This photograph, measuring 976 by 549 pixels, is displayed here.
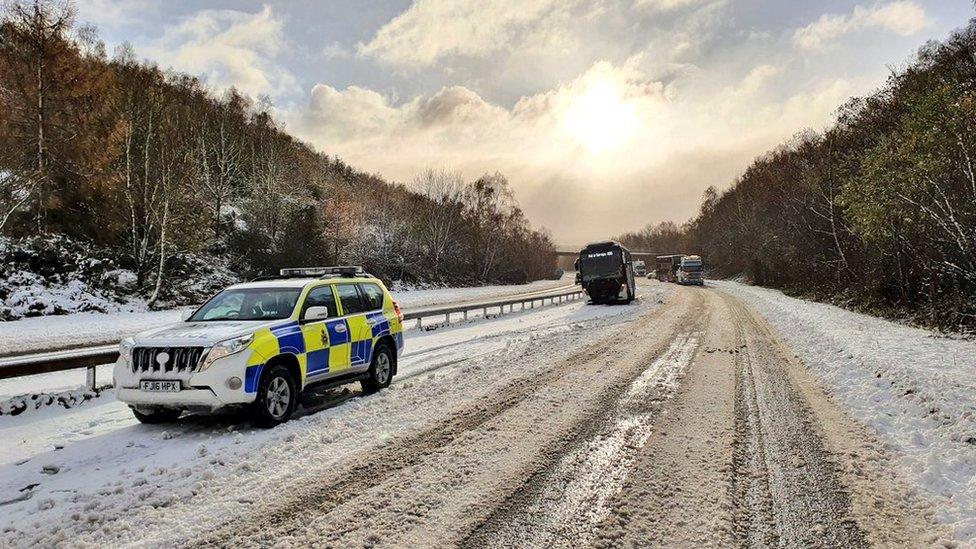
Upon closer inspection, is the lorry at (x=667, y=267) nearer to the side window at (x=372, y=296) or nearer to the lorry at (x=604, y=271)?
the lorry at (x=604, y=271)

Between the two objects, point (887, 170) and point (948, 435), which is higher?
point (887, 170)

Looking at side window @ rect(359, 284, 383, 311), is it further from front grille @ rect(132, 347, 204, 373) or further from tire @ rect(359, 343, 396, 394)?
front grille @ rect(132, 347, 204, 373)

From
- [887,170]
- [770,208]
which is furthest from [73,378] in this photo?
[770,208]

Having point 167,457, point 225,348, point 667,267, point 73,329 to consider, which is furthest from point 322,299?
point 667,267

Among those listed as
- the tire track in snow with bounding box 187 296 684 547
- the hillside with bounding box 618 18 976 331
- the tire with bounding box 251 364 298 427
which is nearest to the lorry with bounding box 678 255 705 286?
the hillside with bounding box 618 18 976 331

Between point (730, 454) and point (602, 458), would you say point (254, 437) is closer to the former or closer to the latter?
point (602, 458)

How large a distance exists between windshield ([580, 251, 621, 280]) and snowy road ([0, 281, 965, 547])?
67.1ft

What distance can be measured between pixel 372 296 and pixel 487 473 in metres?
5.02

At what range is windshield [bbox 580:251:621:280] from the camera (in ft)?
97.1

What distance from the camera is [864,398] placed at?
8.02 metres

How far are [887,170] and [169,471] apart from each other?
67.3 feet

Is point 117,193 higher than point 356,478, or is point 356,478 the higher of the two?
point 117,193

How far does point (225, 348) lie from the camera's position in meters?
6.37

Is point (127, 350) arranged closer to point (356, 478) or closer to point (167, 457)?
point (167, 457)
